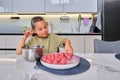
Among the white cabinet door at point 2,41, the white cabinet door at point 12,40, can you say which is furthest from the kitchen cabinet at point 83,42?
the white cabinet door at point 2,41

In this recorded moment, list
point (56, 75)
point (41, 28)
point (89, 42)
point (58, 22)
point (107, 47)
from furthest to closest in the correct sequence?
point (58, 22), point (89, 42), point (107, 47), point (41, 28), point (56, 75)

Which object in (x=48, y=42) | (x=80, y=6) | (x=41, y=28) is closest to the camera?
(x=41, y=28)

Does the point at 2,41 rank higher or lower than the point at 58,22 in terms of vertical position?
lower

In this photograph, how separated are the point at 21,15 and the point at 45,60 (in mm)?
2659

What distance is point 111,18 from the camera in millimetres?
2811

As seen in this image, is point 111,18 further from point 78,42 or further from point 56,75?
point 56,75

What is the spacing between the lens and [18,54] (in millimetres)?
1461

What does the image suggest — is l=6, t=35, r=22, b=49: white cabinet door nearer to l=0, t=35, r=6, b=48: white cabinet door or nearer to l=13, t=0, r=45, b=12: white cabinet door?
l=0, t=35, r=6, b=48: white cabinet door

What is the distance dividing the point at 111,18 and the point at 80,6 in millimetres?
746

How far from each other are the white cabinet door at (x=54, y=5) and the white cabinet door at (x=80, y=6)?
94mm

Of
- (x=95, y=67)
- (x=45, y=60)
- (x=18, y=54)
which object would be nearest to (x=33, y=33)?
(x=18, y=54)

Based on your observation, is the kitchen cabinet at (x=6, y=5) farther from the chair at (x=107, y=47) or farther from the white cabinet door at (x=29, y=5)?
the chair at (x=107, y=47)

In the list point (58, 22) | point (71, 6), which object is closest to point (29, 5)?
point (58, 22)

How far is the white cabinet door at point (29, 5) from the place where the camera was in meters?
3.38
